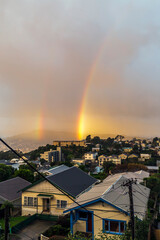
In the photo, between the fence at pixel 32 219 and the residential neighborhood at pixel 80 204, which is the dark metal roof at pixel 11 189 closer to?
the residential neighborhood at pixel 80 204

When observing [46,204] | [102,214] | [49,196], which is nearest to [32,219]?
[46,204]

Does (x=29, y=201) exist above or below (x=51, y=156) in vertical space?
above

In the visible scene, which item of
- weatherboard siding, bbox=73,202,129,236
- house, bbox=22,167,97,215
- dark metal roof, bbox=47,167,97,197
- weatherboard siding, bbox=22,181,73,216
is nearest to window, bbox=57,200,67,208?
house, bbox=22,167,97,215

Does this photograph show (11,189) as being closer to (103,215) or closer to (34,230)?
(34,230)

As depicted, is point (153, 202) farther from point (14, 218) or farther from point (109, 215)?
point (14, 218)

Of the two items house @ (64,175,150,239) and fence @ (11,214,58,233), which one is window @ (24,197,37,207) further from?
house @ (64,175,150,239)

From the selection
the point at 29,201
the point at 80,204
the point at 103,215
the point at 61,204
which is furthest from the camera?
the point at 29,201
